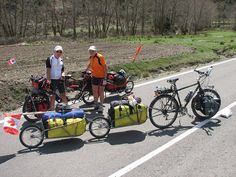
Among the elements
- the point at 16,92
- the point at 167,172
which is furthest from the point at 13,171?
the point at 16,92

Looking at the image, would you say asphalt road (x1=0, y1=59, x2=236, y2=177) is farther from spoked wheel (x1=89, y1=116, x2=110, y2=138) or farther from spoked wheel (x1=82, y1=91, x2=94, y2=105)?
spoked wheel (x1=82, y1=91, x2=94, y2=105)

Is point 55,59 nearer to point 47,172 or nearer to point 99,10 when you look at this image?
point 47,172

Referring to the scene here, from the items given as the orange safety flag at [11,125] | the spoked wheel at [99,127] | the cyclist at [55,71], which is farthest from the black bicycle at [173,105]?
the orange safety flag at [11,125]

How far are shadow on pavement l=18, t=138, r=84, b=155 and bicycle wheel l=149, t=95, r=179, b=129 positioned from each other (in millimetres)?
1929

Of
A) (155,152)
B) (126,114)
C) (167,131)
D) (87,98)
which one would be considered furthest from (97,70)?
(155,152)

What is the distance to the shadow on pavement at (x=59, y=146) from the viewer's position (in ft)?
25.7

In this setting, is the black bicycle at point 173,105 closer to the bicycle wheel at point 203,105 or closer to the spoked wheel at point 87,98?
the bicycle wheel at point 203,105

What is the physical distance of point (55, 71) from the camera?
31.8 ft

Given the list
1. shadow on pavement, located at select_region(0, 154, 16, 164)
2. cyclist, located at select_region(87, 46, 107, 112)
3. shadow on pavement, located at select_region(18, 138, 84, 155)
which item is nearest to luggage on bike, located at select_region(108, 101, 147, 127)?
shadow on pavement, located at select_region(18, 138, 84, 155)

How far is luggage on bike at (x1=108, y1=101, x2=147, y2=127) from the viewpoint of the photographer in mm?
8531

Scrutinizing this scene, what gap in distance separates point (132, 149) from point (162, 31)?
59413 millimetres

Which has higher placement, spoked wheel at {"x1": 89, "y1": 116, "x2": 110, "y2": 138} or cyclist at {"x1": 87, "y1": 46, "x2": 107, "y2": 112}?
cyclist at {"x1": 87, "y1": 46, "x2": 107, "y2": 112}

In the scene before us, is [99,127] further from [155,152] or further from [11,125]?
[11,125]

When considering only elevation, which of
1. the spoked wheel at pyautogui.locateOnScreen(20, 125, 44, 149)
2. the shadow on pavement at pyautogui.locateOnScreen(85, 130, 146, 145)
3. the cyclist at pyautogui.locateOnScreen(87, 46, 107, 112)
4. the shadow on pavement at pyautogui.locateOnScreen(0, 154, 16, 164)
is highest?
the cyclist at pyautogui.locateOnScreen(87, 46, 107, 112)
